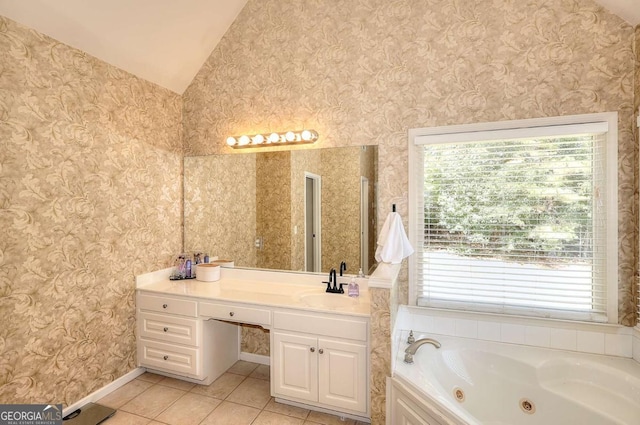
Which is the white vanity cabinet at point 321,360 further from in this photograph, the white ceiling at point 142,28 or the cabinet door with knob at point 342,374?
the white ceiling at point 142,28

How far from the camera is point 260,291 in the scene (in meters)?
2.58

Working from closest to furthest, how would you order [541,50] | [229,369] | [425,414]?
[425,414] < [541,50] < [229,369]

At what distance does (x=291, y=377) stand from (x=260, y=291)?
0.71 m

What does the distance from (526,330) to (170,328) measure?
2708 millimetres

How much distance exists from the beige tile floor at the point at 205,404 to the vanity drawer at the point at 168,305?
62 cm

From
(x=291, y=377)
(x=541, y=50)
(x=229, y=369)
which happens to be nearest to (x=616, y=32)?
(x=541, y=50)

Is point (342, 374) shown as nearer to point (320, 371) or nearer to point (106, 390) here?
point (320, 371)

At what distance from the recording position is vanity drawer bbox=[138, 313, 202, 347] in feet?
8.09

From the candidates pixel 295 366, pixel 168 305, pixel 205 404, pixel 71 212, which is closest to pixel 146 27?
pixel 71 212

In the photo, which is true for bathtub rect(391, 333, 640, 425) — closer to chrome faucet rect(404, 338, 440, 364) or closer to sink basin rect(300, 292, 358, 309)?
chrome faucet rect(404, 338, 440, 364)

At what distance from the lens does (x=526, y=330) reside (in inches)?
84.0

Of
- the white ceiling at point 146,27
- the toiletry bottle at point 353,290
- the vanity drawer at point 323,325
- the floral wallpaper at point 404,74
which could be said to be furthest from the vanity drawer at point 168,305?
the white ceiling at point 146,27

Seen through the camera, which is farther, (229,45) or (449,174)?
(229,45)

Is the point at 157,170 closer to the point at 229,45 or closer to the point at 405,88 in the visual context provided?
the point at 229,45
